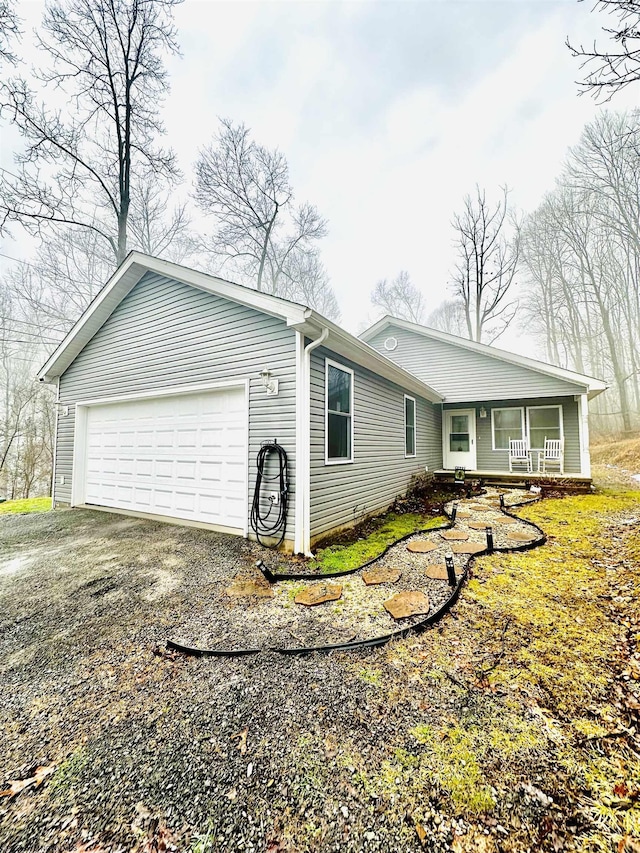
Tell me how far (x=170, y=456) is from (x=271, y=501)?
2.42 meters

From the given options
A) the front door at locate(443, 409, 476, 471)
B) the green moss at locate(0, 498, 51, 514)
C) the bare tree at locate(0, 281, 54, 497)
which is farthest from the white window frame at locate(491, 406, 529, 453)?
the bare tree at locate(0, 281, 54, 497)

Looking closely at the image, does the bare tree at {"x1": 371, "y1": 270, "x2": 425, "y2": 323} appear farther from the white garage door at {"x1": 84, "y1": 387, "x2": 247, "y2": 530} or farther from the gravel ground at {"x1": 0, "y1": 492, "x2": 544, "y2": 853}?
the gravel ground at {"x1": 0, "y1": 492, "x2": 544, "y2": 853}

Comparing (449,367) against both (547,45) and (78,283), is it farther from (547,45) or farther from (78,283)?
(78,283)

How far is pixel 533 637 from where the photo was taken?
7.91 feet

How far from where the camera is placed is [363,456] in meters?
6.01

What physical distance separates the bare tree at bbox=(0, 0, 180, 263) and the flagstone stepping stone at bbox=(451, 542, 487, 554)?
11.8m

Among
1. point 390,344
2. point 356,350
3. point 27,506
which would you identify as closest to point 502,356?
point 390,344

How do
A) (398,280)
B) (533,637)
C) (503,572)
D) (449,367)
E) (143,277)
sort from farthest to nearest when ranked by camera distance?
(398,280) → (449,367) → (143,277) → (503,572) → (533,637)

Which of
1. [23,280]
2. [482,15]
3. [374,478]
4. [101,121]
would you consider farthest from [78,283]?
[482,15]

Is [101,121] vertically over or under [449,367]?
over

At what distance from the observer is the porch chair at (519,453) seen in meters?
9.74

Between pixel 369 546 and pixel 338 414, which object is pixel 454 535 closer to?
pixel 369 546

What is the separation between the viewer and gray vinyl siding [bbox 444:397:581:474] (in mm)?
9492

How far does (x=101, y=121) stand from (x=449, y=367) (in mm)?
12428
